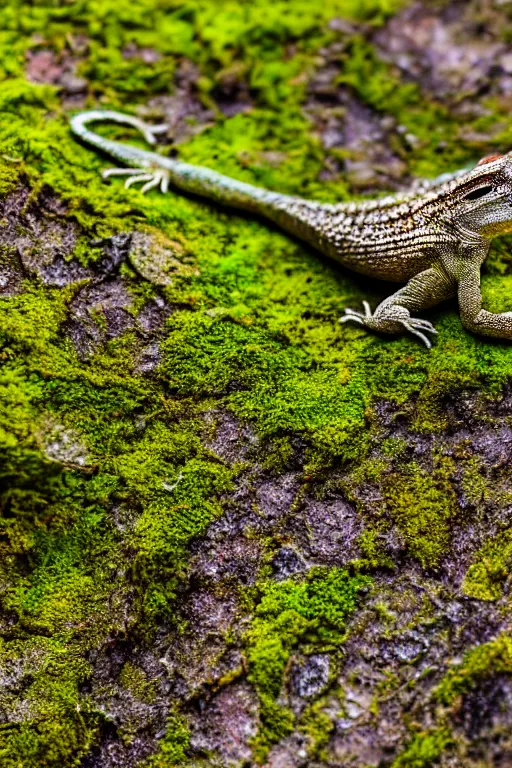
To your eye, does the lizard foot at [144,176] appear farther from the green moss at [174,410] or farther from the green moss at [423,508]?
the green moss at [423,508]

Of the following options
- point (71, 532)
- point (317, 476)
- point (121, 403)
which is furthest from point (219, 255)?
point (71, 532)

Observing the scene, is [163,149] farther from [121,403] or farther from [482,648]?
[482,648]

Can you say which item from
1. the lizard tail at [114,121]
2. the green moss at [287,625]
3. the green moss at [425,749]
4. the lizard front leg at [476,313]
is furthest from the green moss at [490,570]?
the lizard tail at [114,121]

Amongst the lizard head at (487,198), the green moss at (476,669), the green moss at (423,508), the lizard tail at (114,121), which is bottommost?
the green moss at (476,669)

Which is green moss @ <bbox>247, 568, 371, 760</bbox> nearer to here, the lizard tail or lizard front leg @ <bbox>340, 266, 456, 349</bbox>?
lizard front leg @ <bbox>340, 266, 456, 349</bbox>

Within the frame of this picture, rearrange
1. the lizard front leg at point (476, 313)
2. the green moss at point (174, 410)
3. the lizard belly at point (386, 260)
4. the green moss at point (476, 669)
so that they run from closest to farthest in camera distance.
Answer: the green moss at point (476, 669)
the green moss at point (174, 410)
the lizard front leg at point (476, 313)
the lizard belly at point (386, 260)

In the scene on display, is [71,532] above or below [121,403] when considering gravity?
below

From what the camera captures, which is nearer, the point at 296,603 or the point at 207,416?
the point at 296,603
